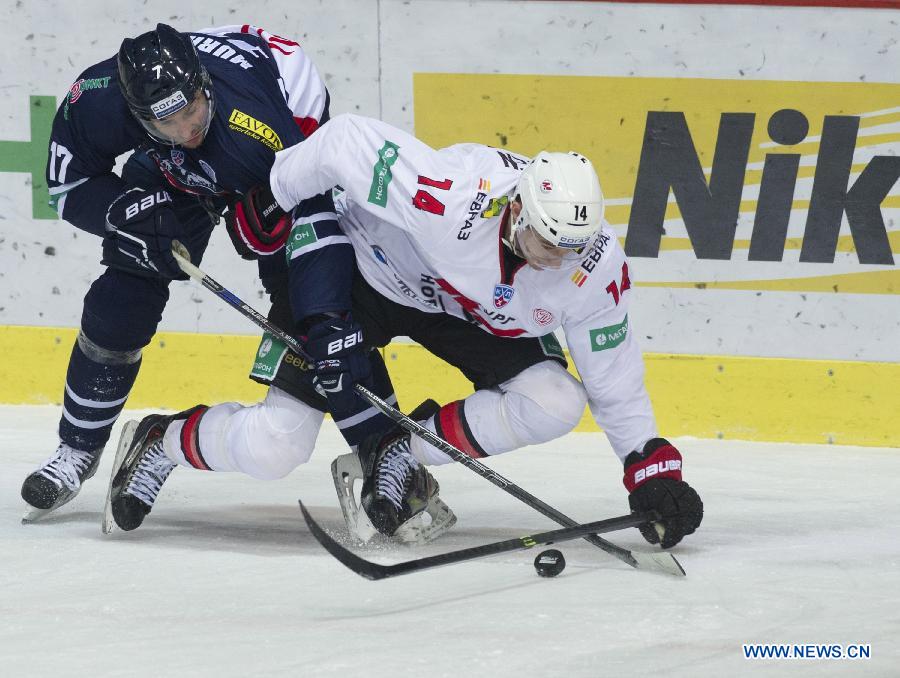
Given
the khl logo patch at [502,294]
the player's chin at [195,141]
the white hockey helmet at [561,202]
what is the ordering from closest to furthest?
the white hockey helmet at [561,202] < the khl logo patch at [502,294] < the player's chin at [195,141]

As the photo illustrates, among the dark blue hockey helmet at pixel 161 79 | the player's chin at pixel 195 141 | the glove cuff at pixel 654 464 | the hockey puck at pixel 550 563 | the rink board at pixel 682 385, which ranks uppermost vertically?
the dark blue hockey helmet at pixel 161 79

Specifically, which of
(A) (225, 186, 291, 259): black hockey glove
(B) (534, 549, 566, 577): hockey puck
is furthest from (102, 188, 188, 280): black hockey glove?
(B) (534, 549, 566, 577): hockey puck

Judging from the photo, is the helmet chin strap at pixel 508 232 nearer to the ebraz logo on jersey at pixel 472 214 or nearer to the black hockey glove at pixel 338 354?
the ebraz logo on jersey at pixel 472 214

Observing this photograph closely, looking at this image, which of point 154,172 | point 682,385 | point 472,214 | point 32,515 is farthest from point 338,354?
point 682,385

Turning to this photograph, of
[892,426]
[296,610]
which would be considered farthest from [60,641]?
[892,426]

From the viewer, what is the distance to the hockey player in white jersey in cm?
269

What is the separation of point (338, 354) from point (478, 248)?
0.36 meters

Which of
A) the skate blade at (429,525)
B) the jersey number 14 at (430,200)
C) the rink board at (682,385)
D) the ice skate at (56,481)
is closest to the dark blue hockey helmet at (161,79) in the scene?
the jersey number 14 at (430,200)

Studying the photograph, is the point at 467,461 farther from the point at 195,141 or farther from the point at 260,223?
the point at 195,141

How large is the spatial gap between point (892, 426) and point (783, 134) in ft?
2.96

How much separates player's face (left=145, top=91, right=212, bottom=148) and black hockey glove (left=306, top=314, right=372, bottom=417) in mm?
485

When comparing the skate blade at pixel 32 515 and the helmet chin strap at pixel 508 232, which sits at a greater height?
the helmet chin strap at pixel 508 232

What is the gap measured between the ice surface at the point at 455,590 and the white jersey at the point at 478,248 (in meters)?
0.39

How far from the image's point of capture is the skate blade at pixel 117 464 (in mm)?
2969
